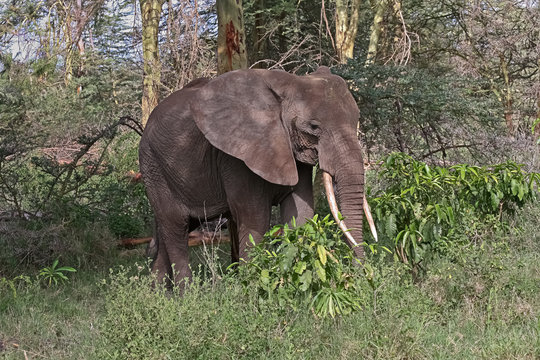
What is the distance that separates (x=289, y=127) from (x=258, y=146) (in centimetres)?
30

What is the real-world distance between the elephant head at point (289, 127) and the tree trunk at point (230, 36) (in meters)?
1.61

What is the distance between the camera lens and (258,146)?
5379mm

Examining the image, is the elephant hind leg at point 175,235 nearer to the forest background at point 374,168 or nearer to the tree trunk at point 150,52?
the forest background at point 374,168

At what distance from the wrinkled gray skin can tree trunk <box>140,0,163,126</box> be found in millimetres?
6018

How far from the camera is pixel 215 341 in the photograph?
4.03m

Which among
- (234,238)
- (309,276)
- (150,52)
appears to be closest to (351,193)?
(309,276)

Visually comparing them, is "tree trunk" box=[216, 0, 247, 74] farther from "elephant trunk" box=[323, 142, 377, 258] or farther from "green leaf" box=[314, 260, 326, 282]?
"green leaf" box=[314, 260, 326, 282]

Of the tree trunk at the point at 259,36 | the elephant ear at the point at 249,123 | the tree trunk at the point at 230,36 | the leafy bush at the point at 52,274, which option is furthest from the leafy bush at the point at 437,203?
the tree trunk at the point at 259,36

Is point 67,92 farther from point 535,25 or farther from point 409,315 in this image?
point 409,315

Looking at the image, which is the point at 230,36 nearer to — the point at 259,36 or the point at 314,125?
the point at 314,125

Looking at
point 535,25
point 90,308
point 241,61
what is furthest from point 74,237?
point 535,25

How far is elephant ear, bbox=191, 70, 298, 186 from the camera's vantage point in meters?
5.32

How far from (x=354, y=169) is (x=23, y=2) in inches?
633

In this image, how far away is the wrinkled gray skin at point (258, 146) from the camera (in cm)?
524
